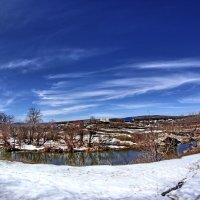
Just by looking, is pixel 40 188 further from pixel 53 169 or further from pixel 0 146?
pixel 0 146

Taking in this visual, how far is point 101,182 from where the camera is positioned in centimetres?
1988

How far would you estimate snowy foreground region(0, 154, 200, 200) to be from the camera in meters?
16.4

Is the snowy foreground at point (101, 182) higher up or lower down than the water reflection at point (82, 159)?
higher up

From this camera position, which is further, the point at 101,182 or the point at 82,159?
the point at 82,159

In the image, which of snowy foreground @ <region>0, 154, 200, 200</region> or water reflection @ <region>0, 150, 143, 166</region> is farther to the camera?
water reflection @ <region>0, 150, 143, 166</region>

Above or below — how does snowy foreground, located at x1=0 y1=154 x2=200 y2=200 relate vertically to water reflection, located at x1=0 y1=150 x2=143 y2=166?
above

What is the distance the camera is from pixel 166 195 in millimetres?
16938

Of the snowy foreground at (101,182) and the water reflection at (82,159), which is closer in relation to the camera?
the snowy foreground at (101,182)

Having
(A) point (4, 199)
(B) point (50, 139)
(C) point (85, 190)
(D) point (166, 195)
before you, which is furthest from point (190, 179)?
(B) point (50, 139)

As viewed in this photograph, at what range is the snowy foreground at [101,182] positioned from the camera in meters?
16.4

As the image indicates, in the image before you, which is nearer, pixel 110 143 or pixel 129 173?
pixel 129 173

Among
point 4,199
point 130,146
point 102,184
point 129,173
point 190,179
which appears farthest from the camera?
point 130,146

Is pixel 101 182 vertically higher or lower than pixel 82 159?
higher

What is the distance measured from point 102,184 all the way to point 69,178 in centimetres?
270
